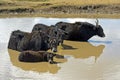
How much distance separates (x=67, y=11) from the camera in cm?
3231

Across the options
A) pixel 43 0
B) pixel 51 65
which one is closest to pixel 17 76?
pixel 51 65

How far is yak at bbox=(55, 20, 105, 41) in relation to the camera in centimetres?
2205

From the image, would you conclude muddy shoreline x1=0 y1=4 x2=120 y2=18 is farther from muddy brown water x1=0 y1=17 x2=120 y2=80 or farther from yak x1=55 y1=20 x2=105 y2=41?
yak x1=55 y1=20 x2=105 y2=41

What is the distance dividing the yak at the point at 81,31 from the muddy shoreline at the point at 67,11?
822 centimetres

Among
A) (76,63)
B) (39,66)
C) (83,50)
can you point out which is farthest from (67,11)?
(39,66)

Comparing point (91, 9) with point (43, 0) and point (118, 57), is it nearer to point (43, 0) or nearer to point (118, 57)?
point (43, 0)

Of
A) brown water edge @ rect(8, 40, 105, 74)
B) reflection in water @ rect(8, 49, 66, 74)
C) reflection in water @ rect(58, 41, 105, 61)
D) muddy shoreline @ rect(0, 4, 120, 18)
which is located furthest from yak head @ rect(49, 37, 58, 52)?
muddy shoreline @ rect(0, 4, 120, 18)

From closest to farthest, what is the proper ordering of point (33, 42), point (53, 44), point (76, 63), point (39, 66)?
point (39, 66) < point (76, 63) < point (53, 44) < point (33, 42)

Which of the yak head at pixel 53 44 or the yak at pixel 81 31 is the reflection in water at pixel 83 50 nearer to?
the yak head at pixel 53 44

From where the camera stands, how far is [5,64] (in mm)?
17016

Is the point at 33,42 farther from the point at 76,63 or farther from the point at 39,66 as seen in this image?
the point at 76,63

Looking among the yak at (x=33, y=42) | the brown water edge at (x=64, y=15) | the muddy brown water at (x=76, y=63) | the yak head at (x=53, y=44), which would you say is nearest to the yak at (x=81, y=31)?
the muddy brown water at (x=76, y=63)

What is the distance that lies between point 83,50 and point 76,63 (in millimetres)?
2821

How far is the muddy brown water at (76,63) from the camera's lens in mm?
14906
